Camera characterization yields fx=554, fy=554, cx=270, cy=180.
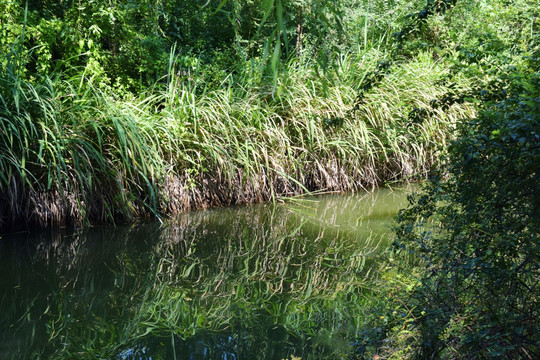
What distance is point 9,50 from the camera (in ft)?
17.8

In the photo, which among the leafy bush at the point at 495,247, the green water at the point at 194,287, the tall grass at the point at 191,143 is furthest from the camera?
the tall grass at the point at 191,143

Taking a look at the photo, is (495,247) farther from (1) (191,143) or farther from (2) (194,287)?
(1) (191,143)

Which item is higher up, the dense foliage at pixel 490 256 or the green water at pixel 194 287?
the dense foliage at pixel 490 256

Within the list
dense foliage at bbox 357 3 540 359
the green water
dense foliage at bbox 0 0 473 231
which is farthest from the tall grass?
dense foliage at bbox 357 3 540 359

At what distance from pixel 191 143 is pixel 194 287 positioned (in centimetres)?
237

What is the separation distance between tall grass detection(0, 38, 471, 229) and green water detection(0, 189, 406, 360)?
331 mm

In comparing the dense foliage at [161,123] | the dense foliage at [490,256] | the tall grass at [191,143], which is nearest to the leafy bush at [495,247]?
the dense foliage at [490,256]

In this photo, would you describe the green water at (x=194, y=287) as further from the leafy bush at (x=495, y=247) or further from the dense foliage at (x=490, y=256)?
the leafy bush at (x=495, y=247)

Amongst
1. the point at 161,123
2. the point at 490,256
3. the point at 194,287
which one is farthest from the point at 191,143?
the point at 490,256

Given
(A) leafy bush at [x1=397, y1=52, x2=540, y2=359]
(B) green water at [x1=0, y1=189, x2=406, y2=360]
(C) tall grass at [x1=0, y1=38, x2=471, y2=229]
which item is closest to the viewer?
(A) leafy bush at [x1=397, y1=52, x2=540, y2=359]

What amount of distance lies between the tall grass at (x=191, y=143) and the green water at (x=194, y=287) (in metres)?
0.33

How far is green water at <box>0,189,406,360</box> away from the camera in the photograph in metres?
2.85

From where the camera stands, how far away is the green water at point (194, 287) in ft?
9.36

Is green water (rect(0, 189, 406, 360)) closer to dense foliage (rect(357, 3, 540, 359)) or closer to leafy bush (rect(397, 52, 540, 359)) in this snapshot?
dense foliage (rect(357, 3, 540, 359))
